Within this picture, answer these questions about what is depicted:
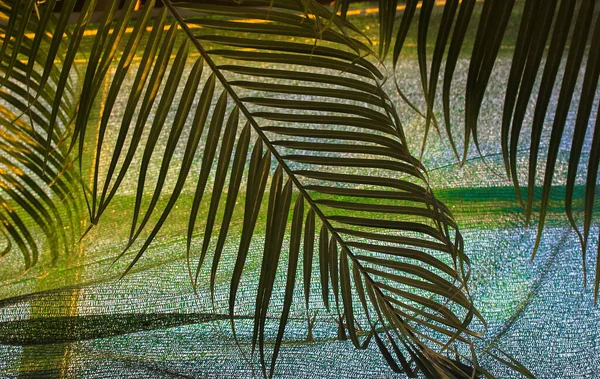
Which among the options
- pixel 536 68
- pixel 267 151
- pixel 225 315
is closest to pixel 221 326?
pixel 225 315

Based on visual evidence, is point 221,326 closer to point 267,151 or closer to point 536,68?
point 267,151

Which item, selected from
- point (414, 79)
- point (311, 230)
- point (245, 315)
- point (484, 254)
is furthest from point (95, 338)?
point (414, 79)

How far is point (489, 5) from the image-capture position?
0.38m

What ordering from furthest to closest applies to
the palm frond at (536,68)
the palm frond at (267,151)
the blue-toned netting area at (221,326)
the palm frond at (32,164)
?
1. the palm frond at (32,164)
2. the blue-toned netting area at (221,326)
3. the palm frond at (267,151)
4. the palm frond at (536,68)

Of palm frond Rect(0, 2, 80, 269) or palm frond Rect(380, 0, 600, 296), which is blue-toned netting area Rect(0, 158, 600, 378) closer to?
palm frond Rect(0, 2, 80, 269)

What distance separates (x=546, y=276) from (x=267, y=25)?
0.45 m

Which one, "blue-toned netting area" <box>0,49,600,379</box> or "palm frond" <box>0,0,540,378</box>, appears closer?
"palm frond" <box>0,0,540,378</box>

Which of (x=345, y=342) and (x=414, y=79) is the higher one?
(x=414, y=79)

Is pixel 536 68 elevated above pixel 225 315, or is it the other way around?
pixel 536 68

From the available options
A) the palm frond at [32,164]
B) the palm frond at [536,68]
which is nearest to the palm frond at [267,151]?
the palm frond at [536,68]

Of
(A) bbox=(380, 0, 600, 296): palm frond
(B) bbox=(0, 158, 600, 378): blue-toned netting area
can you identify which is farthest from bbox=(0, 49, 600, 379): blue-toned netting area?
(A) bbox=(380, 0, 600, 296): palm frond

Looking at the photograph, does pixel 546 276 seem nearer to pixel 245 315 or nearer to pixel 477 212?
pixel 477 212

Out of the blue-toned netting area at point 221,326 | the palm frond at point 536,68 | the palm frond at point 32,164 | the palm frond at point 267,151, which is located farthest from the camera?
the palm frond at point 32,164

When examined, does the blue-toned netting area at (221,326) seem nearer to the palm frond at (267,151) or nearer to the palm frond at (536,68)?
the palm frond at (267,151)
